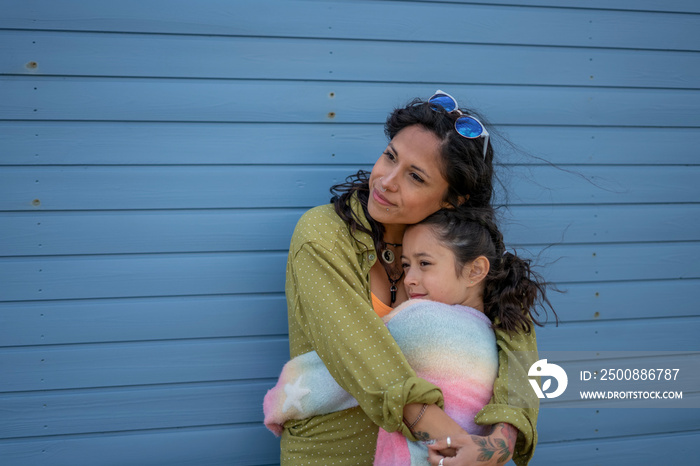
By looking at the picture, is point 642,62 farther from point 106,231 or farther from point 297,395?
point 106,231

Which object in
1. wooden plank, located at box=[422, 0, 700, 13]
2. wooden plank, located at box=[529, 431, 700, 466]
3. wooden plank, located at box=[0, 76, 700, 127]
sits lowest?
wooden plank, located at box=[529, 431, 700, 466]

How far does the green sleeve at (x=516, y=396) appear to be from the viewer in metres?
1.91

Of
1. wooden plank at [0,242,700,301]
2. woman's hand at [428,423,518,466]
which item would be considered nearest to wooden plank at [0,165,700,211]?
wooden plank at [0,242,700,301]

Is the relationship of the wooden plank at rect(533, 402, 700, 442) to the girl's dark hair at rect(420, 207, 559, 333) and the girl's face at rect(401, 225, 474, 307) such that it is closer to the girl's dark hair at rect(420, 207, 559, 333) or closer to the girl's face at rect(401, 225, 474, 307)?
the girl's dark hair at rect(420, 207, 559, 333)

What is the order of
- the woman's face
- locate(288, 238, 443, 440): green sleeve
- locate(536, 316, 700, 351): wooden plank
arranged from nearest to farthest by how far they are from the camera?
1. locate(288, 238, 443, 440): green sleeve
2. the woman's face
3. locate(536, 316, 700, 351): wooden plank

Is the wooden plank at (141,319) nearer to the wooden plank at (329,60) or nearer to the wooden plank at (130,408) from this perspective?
the wooden plank at (130,408)

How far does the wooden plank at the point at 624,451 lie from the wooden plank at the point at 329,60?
1.81 meters

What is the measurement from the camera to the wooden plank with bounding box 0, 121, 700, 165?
243 centimetres

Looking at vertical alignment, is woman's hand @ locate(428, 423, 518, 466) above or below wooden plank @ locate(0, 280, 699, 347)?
below

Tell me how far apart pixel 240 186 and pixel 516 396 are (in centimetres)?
142

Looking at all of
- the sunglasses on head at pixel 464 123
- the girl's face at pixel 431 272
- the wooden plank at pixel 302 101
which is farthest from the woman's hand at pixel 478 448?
the wooden plank at pixel 302 101

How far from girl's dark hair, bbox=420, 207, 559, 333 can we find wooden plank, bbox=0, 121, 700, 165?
672 millimetres

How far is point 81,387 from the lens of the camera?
8.18ft

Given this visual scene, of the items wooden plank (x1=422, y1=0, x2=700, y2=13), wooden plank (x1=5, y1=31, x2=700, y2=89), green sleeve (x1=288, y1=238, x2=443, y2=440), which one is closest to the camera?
green sleeve (x1=288, y1=238, x2=443, y2=440)
